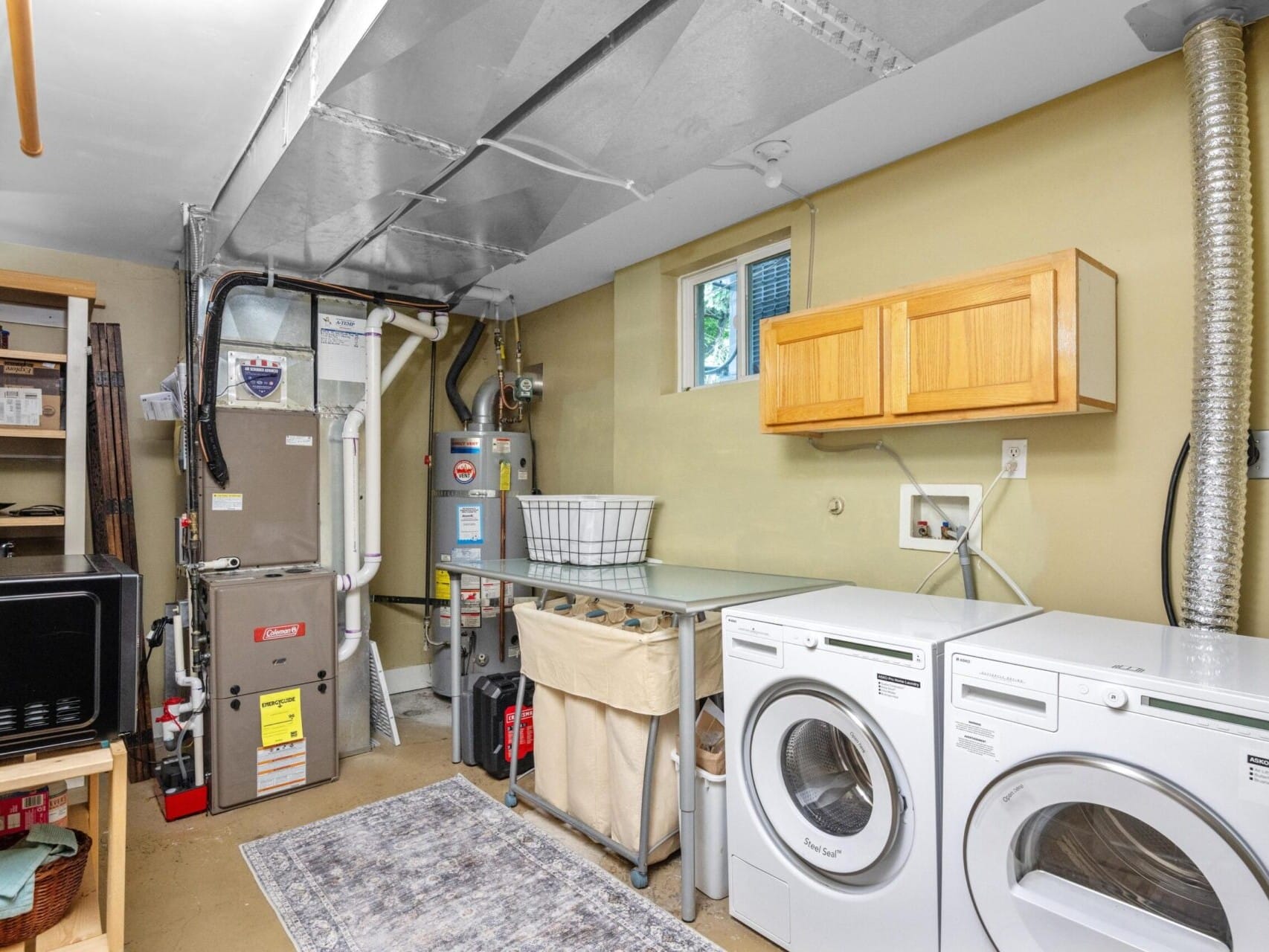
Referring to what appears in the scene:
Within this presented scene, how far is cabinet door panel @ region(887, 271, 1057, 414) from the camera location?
6.16 ft

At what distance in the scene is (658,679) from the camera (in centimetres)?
219

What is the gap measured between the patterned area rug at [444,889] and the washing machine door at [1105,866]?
2.87 feet

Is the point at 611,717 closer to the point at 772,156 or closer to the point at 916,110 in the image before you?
the point at 772,156

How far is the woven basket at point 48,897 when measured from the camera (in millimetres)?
1576

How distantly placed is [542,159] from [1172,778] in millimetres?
2104

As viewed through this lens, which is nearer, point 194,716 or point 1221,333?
point 1221,333

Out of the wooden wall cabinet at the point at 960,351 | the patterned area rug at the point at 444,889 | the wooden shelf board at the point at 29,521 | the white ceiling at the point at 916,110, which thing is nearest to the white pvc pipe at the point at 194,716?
the patterned area rug at the point at 444,889

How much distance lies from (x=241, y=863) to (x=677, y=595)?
1755 mm

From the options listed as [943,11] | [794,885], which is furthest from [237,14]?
[794,885]

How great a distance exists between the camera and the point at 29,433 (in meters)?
2.89

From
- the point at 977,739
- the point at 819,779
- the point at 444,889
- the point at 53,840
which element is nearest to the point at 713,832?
the point at 819,779

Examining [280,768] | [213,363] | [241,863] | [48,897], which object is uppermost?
[213,363]

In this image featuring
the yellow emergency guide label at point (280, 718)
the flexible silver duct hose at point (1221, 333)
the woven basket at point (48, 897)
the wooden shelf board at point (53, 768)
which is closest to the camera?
the wooden shelf board at point (53, 768)

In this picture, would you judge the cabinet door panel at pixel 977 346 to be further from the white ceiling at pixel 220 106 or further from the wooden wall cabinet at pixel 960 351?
the white ceiling at pixel 220 106
